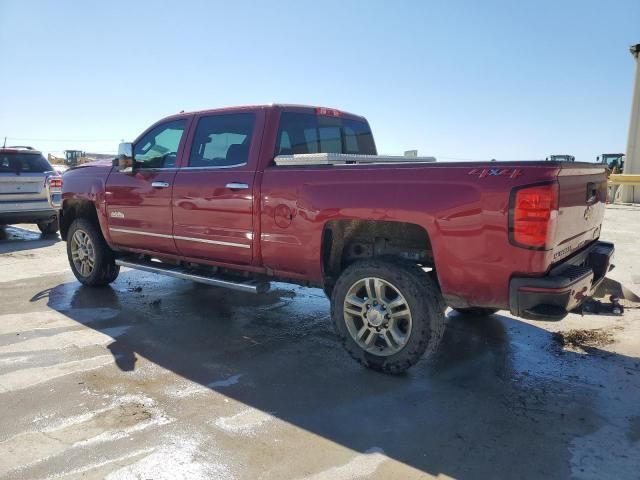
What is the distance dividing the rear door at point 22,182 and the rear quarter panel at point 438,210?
7.74 m

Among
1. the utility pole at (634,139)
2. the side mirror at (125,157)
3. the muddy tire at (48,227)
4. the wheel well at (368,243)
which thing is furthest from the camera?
the utility pole at (634,139)

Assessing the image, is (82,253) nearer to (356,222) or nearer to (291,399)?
(356,222)

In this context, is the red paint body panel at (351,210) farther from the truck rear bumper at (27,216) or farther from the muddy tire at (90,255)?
the truck rear bumper at (27,216)

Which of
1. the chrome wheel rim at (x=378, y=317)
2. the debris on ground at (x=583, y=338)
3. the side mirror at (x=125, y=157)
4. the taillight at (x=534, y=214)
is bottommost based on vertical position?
the debris on ground at (x=583, y=338)

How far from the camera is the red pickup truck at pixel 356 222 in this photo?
3.21 m

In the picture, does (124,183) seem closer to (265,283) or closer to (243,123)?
(243,123)

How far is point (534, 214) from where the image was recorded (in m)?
3.09

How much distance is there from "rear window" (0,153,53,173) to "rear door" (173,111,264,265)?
22.0ft

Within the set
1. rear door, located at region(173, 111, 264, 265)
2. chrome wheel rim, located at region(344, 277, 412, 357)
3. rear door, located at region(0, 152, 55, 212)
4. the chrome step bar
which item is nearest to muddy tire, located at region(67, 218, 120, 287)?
the chrome step bar

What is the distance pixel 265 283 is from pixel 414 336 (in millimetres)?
1552

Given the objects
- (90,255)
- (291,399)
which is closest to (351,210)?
(291,399)

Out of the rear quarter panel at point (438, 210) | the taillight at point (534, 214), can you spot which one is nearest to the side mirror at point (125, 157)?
the rear quarter panel at point (438, 210)

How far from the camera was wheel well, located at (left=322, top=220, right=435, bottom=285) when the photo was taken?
3938 mm

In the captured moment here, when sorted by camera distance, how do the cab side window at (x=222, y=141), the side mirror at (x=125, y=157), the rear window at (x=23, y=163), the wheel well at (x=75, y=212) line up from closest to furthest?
the cab side window at (x=222, y=141)
the side mirror at (x=125, y=157)
the wheel well at (x=75, y=212)
the rear window at (x=23, y=163)
